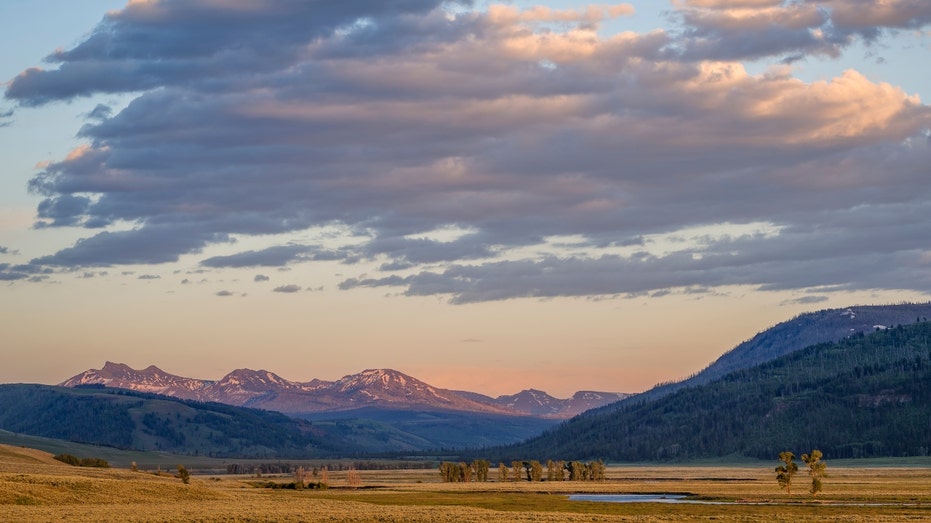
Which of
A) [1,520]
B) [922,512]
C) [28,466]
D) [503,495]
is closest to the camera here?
[1,520]

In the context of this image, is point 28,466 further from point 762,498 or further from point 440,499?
point 762,498

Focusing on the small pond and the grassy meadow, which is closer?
the grassy meadow

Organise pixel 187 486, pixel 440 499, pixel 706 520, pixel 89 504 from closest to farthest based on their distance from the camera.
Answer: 1. pixel 706 520
2. pixel 89 504
3. pixel 187 486
4. pixel 440 499

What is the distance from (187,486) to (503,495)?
1707 inches

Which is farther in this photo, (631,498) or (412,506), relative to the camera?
(631,498)

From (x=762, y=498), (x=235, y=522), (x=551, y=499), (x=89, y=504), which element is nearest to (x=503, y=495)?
(x=551, y=499)

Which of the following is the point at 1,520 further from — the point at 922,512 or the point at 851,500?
the point at 851,500

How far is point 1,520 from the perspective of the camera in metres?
84.9

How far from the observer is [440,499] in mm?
137750

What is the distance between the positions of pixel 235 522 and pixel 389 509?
19.8 m

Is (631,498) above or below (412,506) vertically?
below

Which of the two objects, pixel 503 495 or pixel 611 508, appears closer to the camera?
pixel 611 508

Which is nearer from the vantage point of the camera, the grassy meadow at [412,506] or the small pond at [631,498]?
the grassy meadow at [412,506]

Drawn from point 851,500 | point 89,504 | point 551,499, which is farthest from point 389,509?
point 851,500
